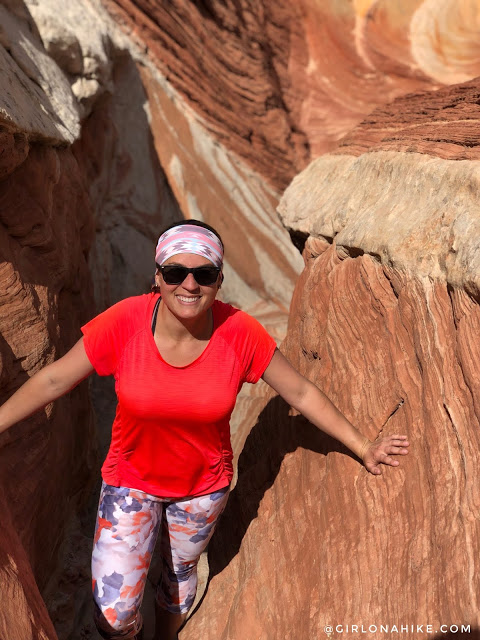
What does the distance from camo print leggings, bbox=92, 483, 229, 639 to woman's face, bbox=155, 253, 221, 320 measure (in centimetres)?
83

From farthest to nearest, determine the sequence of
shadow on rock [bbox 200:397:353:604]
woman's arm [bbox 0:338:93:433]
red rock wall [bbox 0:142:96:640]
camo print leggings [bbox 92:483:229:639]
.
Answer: shadow on rock [bbox 200:397:353:604]
red rock wall [bbox 0:142:96:640]
camo print leggings [bbox 92:483:229:639]
woman's arm [bbox 0:338:93:433]

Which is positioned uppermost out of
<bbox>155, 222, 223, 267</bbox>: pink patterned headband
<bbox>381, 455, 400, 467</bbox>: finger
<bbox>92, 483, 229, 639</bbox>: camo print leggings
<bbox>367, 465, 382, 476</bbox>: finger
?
<bbox>155, 222, 223, 267</bbox>: pink patterned headband

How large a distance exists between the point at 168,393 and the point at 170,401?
0.11 feet

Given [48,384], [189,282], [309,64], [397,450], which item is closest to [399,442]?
[397,450]

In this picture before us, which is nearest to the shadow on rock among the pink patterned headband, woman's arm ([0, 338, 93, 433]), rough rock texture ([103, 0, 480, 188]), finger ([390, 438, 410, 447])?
finger ([390, 438, 410, 447])

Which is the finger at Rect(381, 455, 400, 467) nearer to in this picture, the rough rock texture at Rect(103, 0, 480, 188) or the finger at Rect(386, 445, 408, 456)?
the finger at Rect(386, 445, 408, 456)

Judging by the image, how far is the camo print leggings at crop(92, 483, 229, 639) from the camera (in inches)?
102

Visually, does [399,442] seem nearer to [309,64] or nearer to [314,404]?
[314,404]

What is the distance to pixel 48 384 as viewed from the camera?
2.40 metres

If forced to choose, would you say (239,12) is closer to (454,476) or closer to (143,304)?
(143,304)

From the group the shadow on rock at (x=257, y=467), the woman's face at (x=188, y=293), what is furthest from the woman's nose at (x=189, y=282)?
the shadow on rock at (x=257, y=467)

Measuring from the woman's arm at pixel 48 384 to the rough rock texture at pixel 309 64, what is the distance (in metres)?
7.23

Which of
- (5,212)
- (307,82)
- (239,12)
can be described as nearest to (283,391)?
(5,212)

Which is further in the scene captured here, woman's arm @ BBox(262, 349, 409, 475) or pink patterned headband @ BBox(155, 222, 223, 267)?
woman's arm @ BBox(262, 349, 409, 475)
